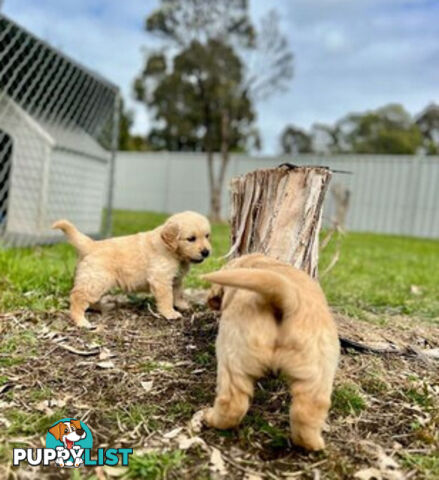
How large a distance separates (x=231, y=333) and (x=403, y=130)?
24.5 m

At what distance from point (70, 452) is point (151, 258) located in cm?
142

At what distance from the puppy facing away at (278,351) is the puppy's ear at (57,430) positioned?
510 millimetres

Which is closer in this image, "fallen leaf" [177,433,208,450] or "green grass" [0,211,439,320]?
"fallen leaf" [177,433,208,450]

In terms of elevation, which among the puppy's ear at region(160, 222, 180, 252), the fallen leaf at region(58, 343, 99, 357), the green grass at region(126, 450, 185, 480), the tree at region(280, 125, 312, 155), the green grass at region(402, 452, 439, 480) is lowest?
the green grass at region(126, 450, 185, 480)

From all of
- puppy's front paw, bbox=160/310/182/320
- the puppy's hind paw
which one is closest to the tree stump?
puppy's front paw, bbox=160/310/182/320

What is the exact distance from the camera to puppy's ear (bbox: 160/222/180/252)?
109 inches

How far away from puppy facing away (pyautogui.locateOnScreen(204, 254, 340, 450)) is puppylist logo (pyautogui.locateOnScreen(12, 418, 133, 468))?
337mm

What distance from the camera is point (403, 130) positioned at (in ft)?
77.8

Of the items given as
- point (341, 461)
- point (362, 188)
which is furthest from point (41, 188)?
point (362, 188)

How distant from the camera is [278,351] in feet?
4.79

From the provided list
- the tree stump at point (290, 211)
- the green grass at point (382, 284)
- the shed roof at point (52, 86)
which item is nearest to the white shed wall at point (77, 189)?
the shed roof at point (52, 86)

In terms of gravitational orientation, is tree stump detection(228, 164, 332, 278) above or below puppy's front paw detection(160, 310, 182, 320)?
above

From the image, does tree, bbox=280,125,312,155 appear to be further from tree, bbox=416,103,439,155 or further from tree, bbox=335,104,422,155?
tree, bbox=416,103,439,155

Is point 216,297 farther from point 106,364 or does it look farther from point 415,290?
point 415,290
